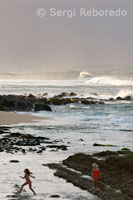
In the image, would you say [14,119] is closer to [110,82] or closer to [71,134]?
[71,134]

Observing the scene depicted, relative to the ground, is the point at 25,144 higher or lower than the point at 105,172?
higher

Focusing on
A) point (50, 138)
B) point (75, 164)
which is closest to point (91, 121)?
point (50, 138)

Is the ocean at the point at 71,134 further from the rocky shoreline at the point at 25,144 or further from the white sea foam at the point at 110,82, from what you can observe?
the white sea foam at the point at 110,82

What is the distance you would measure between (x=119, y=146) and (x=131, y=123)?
16.5m

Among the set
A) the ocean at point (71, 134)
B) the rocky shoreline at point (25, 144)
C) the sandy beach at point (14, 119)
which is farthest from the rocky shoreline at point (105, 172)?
the sandy beach at point (14, 119)

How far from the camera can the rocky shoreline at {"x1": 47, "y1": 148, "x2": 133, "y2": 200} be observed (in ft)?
68.2

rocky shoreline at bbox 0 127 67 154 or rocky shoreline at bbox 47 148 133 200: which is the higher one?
rocky shoreline at bbox 0 127 67 154

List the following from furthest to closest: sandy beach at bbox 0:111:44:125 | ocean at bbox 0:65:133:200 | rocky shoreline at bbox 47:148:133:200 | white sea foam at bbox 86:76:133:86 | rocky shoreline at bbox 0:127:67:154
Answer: white sea foam at bbox 86:76:133:86 → sandy beach at bbox 0:111:44:125 → rocky shoreline at bbox 0:127:67:154 → ocean at bbox 0:65:133:200 → rocky shoreline at bbox 47:148:133:200

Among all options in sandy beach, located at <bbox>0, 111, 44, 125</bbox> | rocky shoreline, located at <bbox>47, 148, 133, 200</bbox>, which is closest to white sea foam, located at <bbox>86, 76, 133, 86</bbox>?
sandy beach, located at <bbox>0, 111, 44, 125</bbox>

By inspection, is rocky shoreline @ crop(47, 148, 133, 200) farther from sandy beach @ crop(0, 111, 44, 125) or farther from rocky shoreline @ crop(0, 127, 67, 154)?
sandy beach @ crop(0, 111, 44, 125)

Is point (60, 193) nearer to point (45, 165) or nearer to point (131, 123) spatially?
point (45, 165)

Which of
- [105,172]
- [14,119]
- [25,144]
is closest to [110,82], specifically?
[14,119]

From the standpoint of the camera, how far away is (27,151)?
3042 cm

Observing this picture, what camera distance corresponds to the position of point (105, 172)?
24.4m
